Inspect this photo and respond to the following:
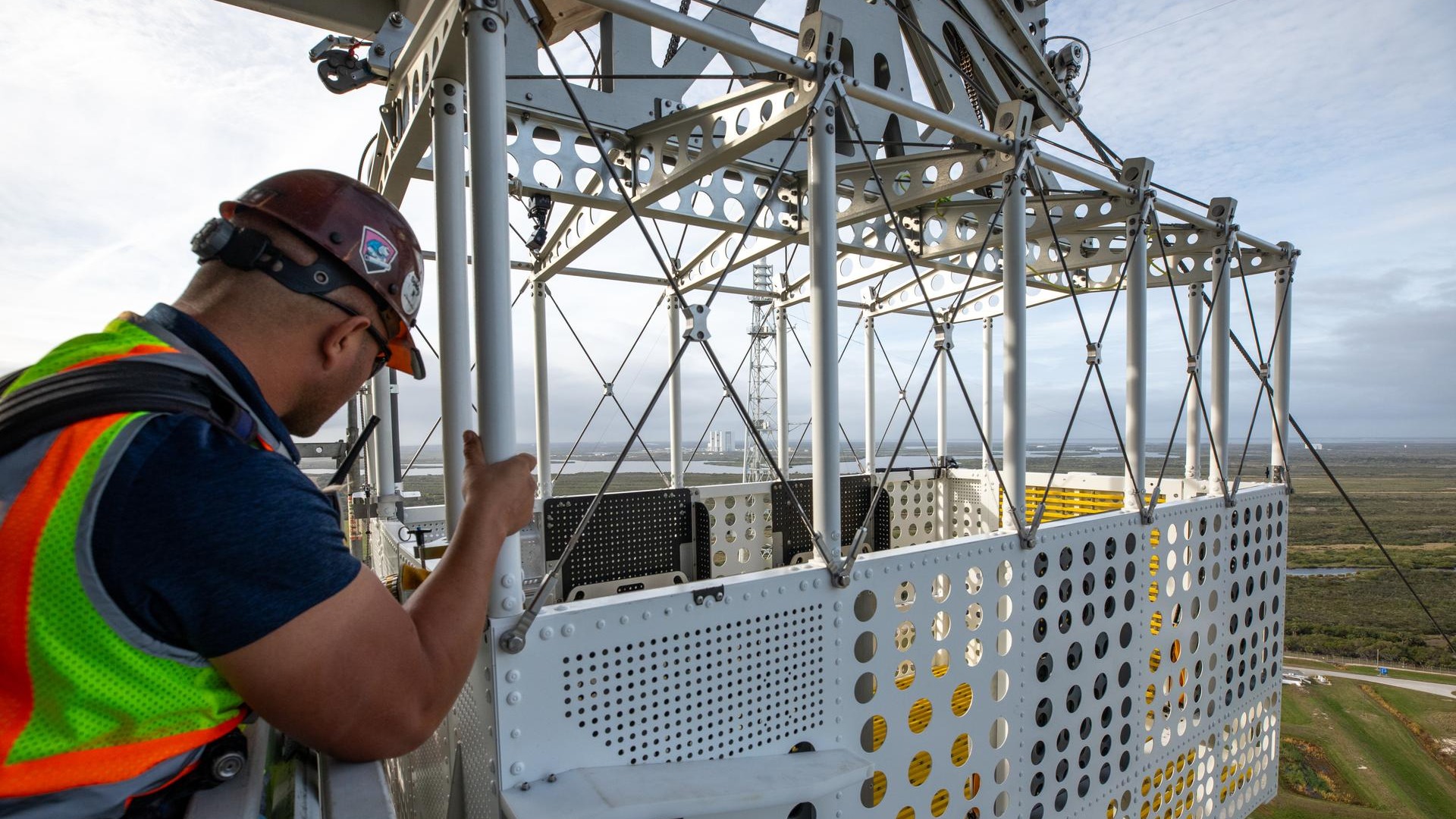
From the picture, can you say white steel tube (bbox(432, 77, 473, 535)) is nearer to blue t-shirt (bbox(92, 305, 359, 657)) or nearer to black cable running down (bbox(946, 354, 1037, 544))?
blue t-shirt (bbox(92, 305, 359, 657))

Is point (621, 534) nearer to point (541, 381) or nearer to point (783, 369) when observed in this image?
point (541, 381)

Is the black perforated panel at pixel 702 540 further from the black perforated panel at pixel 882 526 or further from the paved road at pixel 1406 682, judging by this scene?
the paved road at pixel 1406 682

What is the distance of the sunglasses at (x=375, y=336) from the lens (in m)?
1.11

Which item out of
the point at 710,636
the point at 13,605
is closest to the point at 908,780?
the point at 710,636

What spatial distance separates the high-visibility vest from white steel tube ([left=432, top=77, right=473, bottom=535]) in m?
1.13

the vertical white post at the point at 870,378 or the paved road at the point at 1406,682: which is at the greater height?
the vertical white post at the point at 870,378

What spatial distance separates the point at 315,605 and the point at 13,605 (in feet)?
0.99

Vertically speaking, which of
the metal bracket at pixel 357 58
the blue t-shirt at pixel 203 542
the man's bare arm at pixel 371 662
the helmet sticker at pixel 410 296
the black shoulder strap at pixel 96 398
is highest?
the metal bracket at pixel 357 58

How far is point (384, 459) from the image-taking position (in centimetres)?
548

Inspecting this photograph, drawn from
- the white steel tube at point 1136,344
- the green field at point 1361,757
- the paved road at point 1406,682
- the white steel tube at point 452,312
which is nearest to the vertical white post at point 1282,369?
the white steel tube at point 1136,344

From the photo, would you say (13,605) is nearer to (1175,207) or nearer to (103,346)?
(103,346)

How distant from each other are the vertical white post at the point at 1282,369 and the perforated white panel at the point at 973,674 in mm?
434

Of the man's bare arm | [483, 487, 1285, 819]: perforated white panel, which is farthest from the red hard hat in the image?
[483, 487, 1285, 819]: perforated white panel

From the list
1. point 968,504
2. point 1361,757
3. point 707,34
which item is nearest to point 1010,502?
point 707,34
